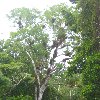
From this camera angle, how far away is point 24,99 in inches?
1005

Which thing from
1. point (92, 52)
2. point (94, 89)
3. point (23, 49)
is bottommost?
point (94, 89)

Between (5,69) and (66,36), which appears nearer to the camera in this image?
(5,69)

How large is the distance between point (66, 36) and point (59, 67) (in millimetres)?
3088

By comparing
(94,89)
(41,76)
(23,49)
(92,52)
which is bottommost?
(94,89)

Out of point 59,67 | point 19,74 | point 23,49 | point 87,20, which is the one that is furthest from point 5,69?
point 87,20

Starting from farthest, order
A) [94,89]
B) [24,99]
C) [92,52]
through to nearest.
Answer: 1. [24,99]
2. [92,52]
3. [94,89]

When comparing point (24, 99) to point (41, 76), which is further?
point (41, 76)

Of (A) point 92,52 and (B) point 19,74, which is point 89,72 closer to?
(A) point 92,52

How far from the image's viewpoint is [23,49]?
96.1 feet

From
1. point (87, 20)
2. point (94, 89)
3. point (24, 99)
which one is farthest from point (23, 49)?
point (94, 89)

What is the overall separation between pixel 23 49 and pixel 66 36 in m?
4.35

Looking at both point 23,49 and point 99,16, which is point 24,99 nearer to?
point 23,49

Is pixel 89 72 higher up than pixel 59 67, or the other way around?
pixel 59 67

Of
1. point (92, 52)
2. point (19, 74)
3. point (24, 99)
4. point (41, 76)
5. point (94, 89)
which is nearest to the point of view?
point (94, 89)
